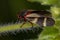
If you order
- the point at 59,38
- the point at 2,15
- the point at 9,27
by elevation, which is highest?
the point at 2,15

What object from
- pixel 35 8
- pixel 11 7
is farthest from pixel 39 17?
pixel 11 7

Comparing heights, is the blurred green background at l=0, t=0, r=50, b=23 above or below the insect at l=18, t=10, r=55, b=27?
above

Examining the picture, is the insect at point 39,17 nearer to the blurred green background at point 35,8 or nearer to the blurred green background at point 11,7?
the blurred green background at point 35,8

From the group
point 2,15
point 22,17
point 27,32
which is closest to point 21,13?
point 22,17

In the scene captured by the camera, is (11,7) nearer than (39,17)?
No

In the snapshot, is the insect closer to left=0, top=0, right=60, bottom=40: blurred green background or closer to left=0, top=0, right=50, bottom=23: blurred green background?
left=0, top=0, right=60, bottom=40: blurred green background

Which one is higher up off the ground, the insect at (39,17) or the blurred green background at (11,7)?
the blurred green background at (11,7)

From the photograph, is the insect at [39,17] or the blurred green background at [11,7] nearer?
the insect at [39,17]

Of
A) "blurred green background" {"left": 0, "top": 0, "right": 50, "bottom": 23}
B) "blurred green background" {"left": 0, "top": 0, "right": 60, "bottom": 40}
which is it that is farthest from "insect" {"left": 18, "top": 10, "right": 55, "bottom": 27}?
"blurred green background" {"left": 0, "top": 0, "right": 50, "bottom": 23}

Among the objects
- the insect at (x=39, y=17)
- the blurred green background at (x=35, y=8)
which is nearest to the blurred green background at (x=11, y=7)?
the blurred green background at (x=35, y=8)

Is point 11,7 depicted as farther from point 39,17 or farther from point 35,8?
point 39,17

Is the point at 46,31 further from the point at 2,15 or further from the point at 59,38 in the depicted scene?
the point at 2,15
